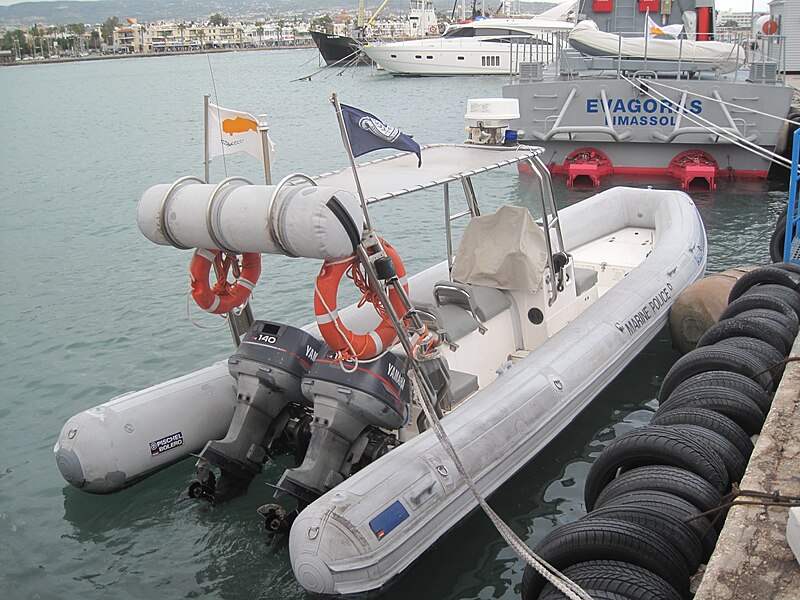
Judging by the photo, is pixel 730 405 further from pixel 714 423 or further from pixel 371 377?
pixel 371 377

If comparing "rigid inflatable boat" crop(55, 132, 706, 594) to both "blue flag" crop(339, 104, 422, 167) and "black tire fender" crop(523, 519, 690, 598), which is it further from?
"black tire fender" crop(523, 519, 690, 598)

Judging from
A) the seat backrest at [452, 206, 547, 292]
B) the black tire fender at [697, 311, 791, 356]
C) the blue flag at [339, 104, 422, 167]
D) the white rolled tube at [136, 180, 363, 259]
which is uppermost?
the blue flag at [339, 104, 422, 167]

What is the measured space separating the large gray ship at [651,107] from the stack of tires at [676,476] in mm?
9787

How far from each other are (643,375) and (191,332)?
204 inches

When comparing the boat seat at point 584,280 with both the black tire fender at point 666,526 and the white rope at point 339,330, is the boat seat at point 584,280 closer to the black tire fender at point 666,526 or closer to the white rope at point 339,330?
the white rope at point 339,330

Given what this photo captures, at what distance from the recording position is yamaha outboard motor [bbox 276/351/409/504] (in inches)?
197

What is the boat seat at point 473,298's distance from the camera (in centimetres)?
639

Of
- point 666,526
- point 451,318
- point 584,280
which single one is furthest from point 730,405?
point 584,280

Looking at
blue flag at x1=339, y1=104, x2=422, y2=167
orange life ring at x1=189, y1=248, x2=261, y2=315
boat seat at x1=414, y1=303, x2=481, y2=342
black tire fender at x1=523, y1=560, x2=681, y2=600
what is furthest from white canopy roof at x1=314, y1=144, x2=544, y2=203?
black tire fender at x1=523, y1=560, x2=681, y2=600

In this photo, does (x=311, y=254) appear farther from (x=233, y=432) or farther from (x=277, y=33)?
(x=277, y=33)

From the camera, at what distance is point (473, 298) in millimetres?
6434

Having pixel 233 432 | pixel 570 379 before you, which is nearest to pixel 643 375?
→ pixel 570 379

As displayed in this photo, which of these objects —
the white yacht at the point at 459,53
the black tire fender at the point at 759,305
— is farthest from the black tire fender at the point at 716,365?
the white yacht at the point at 459,53

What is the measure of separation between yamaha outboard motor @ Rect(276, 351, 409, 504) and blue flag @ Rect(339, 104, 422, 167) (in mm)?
1319
